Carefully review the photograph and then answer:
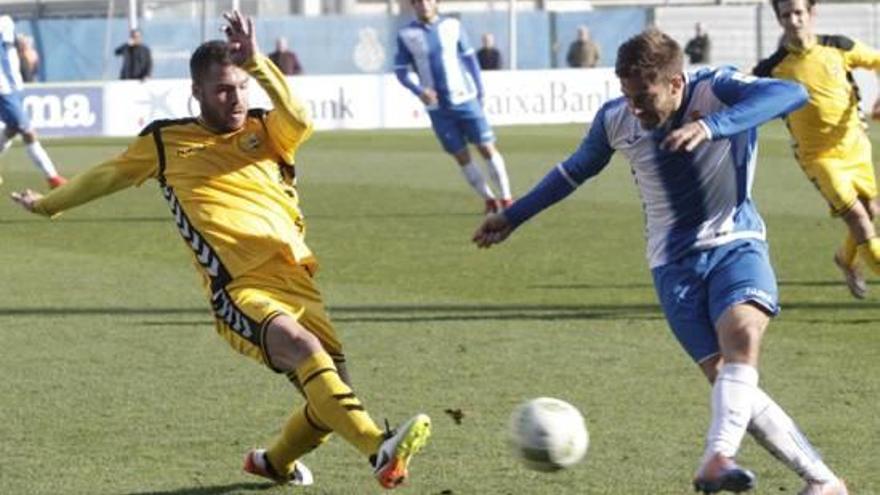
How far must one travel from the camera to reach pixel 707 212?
293 inches

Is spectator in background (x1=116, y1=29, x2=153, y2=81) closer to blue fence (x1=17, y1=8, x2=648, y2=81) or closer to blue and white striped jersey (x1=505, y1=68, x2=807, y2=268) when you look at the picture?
blue fence (x1=17, y1=8, x2=648, y2=81)

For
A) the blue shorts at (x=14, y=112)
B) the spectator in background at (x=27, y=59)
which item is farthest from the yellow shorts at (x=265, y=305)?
the spectator in background at (x=27, y=59)

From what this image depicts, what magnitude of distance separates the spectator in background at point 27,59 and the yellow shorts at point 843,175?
17.7 metres

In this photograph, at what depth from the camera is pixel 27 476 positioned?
817 cm

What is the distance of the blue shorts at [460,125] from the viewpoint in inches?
810

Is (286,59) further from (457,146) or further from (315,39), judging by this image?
(457,146)

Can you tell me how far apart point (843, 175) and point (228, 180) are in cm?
651

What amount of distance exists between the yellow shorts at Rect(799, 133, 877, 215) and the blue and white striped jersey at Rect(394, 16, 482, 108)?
7.19 m

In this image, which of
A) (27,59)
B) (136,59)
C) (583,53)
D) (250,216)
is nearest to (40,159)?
(27,59)

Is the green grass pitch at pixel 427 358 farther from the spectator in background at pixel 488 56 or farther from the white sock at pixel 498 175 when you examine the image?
the spectator in background at pixel 488 56

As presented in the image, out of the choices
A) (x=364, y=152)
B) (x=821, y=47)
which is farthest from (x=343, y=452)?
(x=364, y=152)

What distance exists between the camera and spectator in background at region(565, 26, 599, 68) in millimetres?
42594

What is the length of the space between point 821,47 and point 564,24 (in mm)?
33523

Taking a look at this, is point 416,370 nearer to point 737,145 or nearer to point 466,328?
point 466,328
